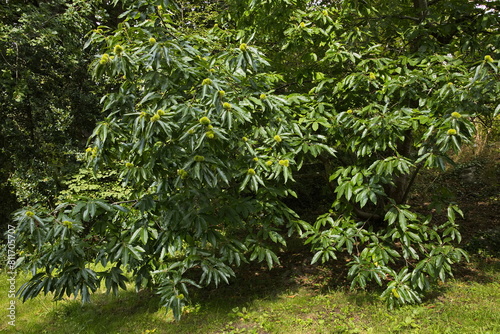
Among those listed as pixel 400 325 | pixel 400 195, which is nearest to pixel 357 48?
pixel 400 195

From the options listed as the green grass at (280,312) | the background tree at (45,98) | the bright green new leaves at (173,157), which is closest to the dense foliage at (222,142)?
the bright green new leaves at (173,157)

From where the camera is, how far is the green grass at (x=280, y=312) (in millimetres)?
3230

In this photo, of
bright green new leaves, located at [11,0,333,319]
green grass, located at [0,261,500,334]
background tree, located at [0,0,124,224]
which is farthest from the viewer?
background tree, located at [0,0,124,224]

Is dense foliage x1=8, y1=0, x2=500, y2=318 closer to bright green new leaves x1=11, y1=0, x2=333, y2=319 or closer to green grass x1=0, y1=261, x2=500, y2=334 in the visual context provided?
bright green new leaves x1=11, y1=0, x2=333, y2=319

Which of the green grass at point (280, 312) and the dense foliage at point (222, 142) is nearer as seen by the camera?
the dense foliage at point (222, 142)

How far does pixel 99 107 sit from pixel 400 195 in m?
5.70

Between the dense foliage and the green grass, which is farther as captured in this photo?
the green grass

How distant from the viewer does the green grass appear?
10.6 feet

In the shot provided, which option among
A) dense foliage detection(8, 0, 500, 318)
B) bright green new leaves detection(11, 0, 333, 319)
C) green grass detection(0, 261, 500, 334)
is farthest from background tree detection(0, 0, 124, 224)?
bright green new leaves detection(11, 0, 333, 319)

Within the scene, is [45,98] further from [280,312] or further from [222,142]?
[280,312]

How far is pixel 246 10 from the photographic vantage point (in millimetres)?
4379

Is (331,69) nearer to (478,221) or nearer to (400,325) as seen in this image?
(400,325)

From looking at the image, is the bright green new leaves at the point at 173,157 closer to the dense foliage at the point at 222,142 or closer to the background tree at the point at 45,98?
the dense foliage at the point at 222,142

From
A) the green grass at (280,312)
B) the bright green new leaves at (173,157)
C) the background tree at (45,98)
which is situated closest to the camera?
the bright green new leaves at (173,157)
